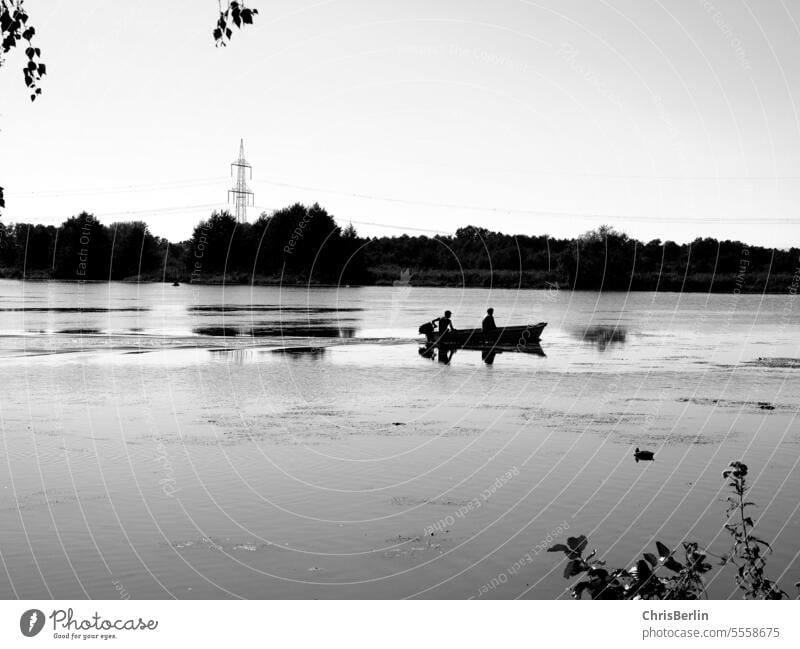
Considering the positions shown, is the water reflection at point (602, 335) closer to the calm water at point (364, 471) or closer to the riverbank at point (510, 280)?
the calm water at point (364, 471)

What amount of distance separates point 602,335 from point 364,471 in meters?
36.4

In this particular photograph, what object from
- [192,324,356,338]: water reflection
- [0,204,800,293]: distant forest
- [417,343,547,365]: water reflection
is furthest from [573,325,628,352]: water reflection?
[0,204,800,293]: distant forest

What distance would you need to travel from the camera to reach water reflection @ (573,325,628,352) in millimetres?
43534

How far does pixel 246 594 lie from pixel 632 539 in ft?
14.6

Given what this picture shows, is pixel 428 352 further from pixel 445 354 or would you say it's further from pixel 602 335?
pixel 602 335

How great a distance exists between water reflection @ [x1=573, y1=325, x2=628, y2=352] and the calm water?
12.5 meters

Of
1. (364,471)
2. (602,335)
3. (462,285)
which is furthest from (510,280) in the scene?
(364,471)

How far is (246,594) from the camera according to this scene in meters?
8.77

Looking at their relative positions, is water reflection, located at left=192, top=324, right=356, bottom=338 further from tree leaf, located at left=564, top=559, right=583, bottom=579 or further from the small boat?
tree leaf, located at left=564, top=559, right=583, bottom=579

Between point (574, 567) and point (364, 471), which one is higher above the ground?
point (574, 567)

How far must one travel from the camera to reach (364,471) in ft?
46.2

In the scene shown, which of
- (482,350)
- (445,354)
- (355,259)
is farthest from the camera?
(355,259)

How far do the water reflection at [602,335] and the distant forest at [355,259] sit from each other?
8477 cm

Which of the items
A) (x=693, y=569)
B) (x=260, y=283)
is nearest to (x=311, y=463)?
(x=693, y=569)
